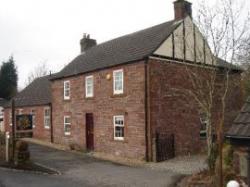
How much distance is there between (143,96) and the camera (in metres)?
20.9

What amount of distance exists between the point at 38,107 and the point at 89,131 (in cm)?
1032

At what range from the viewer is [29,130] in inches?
757

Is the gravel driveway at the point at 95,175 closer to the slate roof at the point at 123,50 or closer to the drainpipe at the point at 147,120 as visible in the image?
the drainpipe at the point at 147,120

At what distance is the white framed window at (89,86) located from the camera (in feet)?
83.9

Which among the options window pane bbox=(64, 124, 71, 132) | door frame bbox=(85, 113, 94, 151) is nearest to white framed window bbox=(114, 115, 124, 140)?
door frame bbox=(85, 113, 94, 151)

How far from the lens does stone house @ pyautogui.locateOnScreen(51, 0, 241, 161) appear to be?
2086 cm

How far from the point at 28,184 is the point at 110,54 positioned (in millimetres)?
13982

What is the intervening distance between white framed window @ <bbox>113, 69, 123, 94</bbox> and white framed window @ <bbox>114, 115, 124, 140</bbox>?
161 cm

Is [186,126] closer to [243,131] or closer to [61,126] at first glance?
[61,126]

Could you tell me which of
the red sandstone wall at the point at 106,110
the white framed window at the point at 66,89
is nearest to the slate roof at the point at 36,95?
the white framed window at the point at 66,89

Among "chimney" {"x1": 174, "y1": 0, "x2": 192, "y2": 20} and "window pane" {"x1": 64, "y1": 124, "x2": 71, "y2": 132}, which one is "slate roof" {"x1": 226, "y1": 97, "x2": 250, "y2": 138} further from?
"window pane" {"x1": 64, "y1": 124, "x2": 71, "y2": 132}

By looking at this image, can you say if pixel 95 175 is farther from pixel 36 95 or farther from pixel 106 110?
pixel 36 95

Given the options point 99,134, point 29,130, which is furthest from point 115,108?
point 29,130

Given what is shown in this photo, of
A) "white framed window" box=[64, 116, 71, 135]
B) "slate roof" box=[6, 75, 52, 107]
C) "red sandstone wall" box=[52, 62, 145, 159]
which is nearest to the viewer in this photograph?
"red sandstone wall" box=[52, 62, 145, 159]
